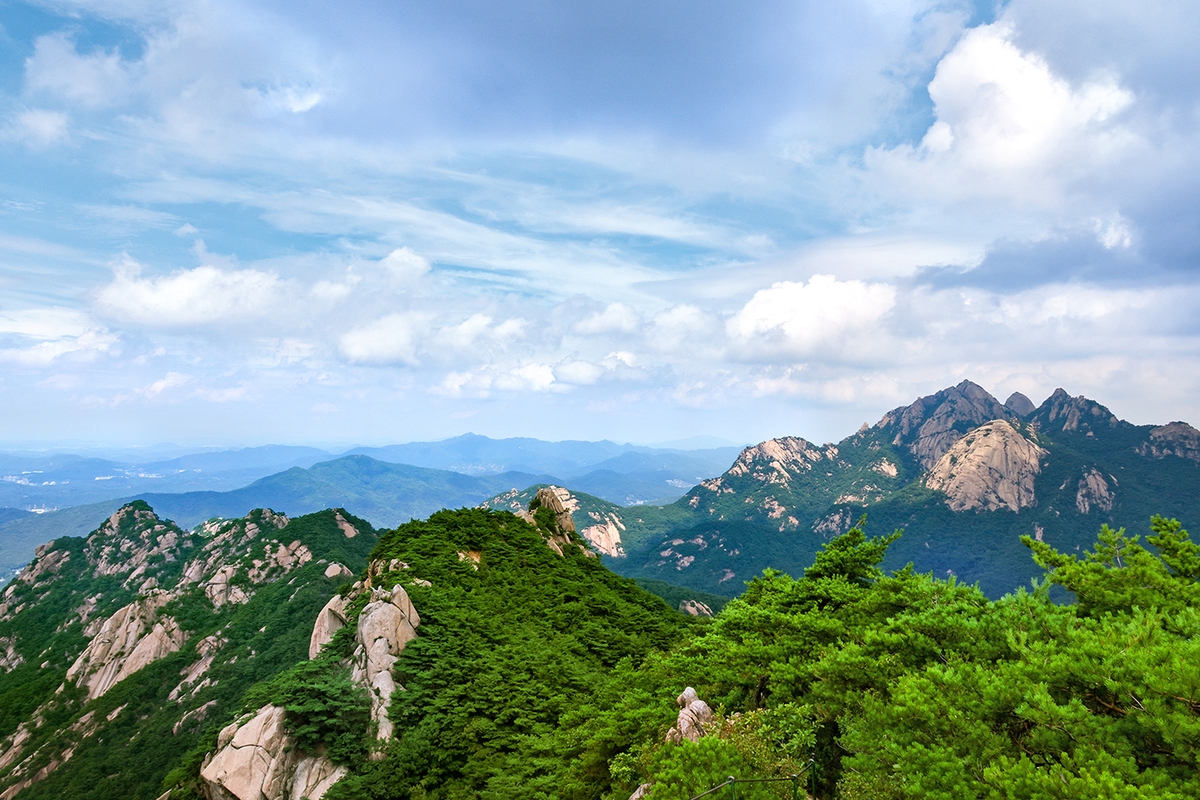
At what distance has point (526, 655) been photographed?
28.2 m

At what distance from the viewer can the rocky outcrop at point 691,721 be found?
53.6ft

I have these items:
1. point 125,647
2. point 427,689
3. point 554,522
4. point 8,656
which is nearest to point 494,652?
point 427,689

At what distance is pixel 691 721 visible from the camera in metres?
16.8

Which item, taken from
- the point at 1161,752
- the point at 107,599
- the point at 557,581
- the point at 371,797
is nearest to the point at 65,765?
the point at 557,581

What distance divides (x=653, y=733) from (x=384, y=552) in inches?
1218

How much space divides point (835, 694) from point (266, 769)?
2267 centimetres

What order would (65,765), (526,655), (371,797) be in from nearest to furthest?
(371,797) < (526,655) < (65,765)

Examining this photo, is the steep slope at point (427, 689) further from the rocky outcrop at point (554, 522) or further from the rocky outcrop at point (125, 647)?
the rocky outcrop at point (125, 647)

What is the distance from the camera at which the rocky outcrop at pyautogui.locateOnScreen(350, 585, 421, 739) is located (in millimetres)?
24672

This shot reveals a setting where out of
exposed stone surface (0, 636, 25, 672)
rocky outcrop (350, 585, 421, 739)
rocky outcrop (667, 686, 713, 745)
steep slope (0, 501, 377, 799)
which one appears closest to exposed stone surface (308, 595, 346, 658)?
rocky outcrop (350, 585, 421, 739)

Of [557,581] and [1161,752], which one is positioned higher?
[1161,752]

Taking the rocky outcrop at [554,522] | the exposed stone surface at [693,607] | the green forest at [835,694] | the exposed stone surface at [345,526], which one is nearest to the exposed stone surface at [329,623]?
the green forest at [835,694]

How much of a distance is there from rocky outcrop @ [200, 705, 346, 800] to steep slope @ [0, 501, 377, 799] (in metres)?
37.9

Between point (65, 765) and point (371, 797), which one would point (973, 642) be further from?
point (65, 765)
